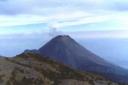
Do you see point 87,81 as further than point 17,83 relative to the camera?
Yes

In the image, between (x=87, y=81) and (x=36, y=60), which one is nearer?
(x=87, y=81)

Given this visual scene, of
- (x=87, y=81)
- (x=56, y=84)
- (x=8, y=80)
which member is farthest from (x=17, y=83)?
(x=87, y=81)

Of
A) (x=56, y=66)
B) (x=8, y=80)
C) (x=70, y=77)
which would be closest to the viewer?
(x=8, y=80)

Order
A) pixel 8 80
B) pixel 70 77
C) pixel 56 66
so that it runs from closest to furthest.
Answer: pixel 8 80 → pixel 70 77 → pixel 56 66

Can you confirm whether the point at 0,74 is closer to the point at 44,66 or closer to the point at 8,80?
the point at 8,80

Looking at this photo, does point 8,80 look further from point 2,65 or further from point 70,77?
point 70,77

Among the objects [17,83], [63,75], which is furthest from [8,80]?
[63,75]
